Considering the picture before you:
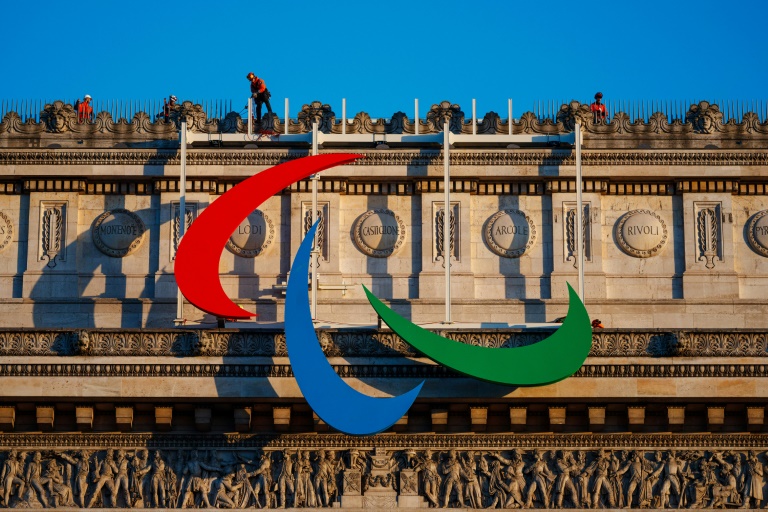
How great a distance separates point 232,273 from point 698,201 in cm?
920

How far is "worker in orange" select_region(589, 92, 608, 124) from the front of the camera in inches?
1538

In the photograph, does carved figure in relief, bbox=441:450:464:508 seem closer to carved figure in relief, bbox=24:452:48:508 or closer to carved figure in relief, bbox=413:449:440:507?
carved figure in relief, bbox=413:449:440:507

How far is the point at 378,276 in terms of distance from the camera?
37.9 meters

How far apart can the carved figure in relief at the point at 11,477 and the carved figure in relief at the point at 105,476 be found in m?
1.24

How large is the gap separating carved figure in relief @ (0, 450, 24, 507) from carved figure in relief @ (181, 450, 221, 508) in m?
2.79

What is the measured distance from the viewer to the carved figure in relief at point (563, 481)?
33094 mm

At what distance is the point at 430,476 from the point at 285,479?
246cm

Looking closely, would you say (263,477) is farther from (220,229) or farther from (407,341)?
(220,229)

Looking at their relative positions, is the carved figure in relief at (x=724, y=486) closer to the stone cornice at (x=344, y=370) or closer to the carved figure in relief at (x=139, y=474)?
the stone cornice at (x=344, y=370)

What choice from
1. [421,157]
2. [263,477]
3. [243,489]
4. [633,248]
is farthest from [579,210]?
[243,489]

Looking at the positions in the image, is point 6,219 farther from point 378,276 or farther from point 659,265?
point 659,265

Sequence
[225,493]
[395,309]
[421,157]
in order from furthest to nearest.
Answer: [421,157], [395,309], [225,493]

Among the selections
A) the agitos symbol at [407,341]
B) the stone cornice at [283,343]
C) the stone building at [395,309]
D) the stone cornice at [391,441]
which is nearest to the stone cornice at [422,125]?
the stone building at [395,309]

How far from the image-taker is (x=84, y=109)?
39.7 meters
